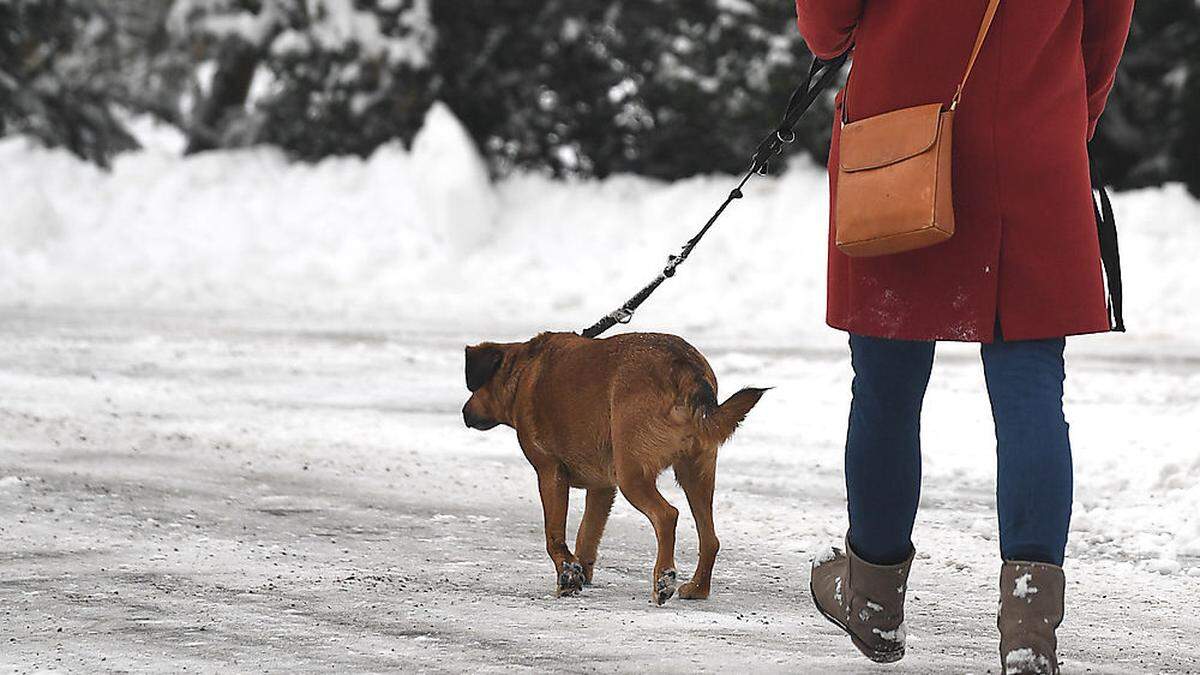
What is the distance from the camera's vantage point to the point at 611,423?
432 cm

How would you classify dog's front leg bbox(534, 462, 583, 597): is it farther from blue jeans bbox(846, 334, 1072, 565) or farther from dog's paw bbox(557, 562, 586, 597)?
blue jeans bbox(846, 334, 1072, 565)

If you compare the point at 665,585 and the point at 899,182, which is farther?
the point at 665,585

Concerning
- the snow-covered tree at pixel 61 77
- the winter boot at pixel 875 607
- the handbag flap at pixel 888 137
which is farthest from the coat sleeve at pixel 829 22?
the snow-covered tree at pixel 61 77

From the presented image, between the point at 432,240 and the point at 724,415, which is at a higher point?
the point at 432,240

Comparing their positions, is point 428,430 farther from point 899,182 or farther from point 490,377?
point 899,182

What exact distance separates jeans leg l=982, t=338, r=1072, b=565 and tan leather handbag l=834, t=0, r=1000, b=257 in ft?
0.99

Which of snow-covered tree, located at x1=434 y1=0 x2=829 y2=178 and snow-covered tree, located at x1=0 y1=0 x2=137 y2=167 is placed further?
snow-covered tree, located at x1=0 y1=0 x2=137 y2=167

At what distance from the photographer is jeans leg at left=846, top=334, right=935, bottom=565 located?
355 cm

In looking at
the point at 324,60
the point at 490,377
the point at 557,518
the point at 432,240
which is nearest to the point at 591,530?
the point at 557,518

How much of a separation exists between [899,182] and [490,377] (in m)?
1.77

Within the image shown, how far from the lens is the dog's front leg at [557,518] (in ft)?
14.6

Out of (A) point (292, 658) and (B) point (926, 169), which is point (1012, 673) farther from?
(A) point (292, 658)

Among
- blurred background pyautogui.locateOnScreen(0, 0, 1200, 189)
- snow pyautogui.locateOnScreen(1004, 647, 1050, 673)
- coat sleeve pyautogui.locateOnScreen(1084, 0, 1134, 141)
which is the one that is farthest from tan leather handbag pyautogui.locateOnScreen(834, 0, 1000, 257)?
blurred background pyautogui.locateOnScreen(0, 0, 1200, 189)

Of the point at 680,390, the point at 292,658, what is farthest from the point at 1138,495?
the point at 292,658
